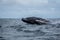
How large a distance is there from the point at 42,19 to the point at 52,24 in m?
0.64

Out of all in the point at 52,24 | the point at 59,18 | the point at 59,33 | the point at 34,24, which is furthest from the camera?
the point at 34,24

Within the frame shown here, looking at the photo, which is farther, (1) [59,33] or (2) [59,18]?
(1) [59,33]

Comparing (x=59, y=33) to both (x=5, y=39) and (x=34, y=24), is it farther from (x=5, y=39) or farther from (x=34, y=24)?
(x=5, y=39)

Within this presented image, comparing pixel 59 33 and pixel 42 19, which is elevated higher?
pixel 42 19

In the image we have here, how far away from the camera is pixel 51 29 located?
6020mm

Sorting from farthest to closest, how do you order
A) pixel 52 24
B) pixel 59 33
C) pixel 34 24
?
pixel 34 24
pixel 52 24
pixel 59 33

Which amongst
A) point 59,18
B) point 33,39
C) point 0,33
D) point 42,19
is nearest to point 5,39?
point 0,33

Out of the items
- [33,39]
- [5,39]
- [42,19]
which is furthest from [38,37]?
[5,39]

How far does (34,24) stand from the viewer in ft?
21.4

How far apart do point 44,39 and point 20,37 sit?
0.86 metres

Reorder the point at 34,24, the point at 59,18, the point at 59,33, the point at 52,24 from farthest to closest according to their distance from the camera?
the point at 34,24 → the point at 52,24 → the point at 59,33 → the point at 59,18

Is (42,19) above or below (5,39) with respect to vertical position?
above

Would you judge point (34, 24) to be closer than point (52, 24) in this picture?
No

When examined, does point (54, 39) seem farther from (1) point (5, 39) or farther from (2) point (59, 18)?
(1) point (5, 39)
